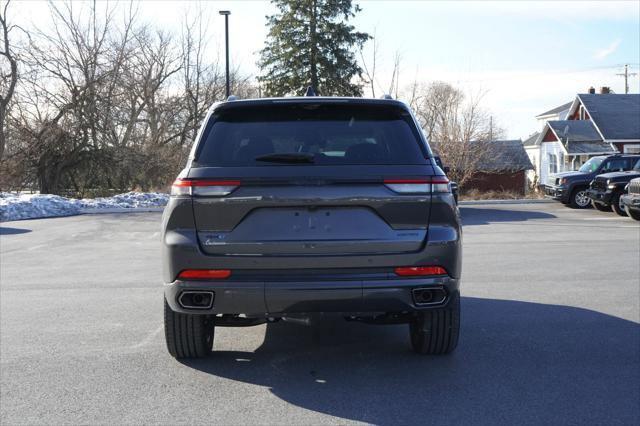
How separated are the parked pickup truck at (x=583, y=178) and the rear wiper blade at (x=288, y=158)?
1984cm

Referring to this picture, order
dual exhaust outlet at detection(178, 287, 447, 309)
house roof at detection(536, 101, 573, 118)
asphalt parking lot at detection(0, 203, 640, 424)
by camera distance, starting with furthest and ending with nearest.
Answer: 1. house roof at detection(536, 101, 573, 118)
2. dual exhaust outlet at detection(178, 287, 447, 309)
3. asphalt parking lot at detection(0, 203, 640, 424)

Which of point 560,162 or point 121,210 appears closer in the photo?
point 121,210

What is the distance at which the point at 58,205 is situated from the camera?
21.7 m

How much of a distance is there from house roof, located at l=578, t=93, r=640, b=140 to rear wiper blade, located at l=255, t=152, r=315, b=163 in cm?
4100

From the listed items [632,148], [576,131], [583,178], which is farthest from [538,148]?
[583,178]

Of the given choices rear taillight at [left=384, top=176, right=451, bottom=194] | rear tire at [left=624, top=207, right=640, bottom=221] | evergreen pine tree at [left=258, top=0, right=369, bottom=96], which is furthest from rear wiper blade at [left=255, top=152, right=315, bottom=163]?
evergreen pine tree at [left=258, top=0, right=369, bottom=96]

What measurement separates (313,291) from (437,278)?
80 centimetres

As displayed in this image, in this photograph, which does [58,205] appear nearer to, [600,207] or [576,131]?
[600,207]

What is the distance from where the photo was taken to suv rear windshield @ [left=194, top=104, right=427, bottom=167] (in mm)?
4414

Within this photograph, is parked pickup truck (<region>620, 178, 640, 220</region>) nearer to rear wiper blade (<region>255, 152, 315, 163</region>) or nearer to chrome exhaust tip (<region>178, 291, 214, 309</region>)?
rear wiper blade (<region>255, 152, 315, 163</region>)

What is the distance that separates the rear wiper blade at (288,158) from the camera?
14.0 feet

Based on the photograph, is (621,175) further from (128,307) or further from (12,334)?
(12,334)

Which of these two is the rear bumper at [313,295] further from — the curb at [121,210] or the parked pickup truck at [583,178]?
the parked pickup truck at [583,178]

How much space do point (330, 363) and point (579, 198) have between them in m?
19.2
